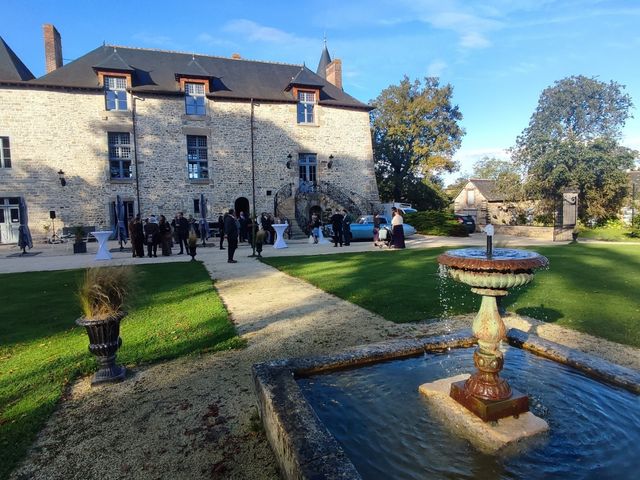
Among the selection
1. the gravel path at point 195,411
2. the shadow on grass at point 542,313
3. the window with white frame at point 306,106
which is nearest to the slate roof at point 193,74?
the window with white frame at point 306,106

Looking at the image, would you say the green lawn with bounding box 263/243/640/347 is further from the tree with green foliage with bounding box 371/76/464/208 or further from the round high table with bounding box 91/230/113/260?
the tree with green foliage with bounding box 371/76/464/208

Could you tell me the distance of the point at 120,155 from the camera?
21656 mm

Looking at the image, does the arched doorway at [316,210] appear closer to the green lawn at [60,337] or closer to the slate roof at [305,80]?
the slate roof at [305,80]

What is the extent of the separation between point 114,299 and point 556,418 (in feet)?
12.8

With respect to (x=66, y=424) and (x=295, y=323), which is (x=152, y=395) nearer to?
(x=66, y=424)

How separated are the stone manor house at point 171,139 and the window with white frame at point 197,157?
0.20 ft

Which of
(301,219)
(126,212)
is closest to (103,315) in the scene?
(301,219)

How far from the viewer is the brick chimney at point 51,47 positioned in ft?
69.5

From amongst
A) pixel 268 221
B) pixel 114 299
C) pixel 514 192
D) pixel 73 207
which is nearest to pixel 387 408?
pixel 114 299

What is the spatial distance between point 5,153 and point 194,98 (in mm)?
10051

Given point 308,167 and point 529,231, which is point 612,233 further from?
point 308,167

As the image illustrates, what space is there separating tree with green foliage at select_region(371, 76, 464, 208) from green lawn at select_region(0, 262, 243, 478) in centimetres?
2979

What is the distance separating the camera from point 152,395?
11.3 feet

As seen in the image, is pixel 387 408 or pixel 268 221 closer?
pixel 387 408
